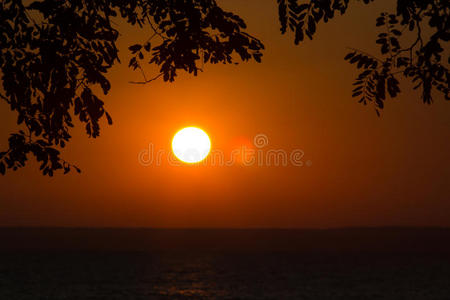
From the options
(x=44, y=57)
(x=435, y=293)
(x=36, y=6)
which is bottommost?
→ (x=435, y=293)

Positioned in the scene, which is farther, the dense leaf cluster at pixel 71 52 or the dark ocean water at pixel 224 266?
the dark ocean water at pixel 224 266

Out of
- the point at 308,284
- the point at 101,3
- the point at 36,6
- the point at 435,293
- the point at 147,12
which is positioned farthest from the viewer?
the point at 308,284

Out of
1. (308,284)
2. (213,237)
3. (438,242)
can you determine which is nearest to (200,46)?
(308,284)

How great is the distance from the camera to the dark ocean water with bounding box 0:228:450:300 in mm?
58656

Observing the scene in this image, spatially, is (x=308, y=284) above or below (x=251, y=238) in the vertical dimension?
below

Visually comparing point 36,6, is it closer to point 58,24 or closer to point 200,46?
point 58,24

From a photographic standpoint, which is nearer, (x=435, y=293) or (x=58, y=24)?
(x=58, y=24)

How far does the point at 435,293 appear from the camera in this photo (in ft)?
181

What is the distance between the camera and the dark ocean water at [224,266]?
58656mm

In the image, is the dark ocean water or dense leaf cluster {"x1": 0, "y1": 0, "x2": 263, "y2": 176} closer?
dense leaf cluster {"x1": 0, "y1": 0, "x2": 263, "y2": 176}

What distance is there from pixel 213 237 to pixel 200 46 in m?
157

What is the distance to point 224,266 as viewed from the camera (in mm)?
101188

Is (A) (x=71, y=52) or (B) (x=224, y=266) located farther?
(B) (x=224, y=266)

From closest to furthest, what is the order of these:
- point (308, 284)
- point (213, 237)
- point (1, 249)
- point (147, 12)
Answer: point (147, 12) → point (308, 284) → point (1, 249) → point (213, 237)
